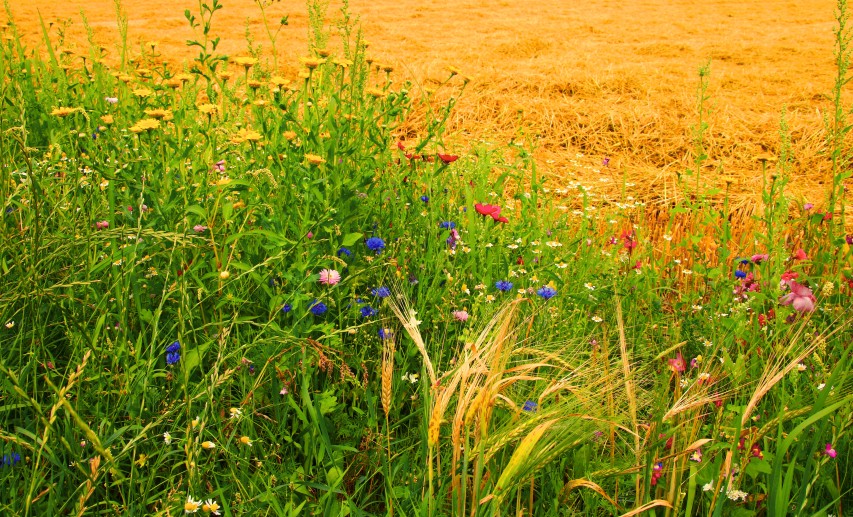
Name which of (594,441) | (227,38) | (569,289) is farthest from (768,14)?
(594,441)

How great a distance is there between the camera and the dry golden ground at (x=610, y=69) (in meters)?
4.19

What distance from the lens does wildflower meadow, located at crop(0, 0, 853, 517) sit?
1.22 m

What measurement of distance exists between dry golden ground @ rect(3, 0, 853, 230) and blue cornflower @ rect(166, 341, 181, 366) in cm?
141

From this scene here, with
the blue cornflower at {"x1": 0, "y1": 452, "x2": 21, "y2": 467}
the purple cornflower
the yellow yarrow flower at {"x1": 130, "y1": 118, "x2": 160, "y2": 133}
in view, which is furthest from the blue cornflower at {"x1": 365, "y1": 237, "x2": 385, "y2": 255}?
the blue cornflower at {"x1": 0, "y1": 452, "x2": 21, "y2": 467}

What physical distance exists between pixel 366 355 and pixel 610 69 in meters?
4.50

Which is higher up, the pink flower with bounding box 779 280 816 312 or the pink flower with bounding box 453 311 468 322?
the pink flower with bounding box 779 280 816 312

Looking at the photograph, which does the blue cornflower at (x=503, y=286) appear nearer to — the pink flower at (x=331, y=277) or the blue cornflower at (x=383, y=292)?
the blue cornflower at (x=383, y=292)

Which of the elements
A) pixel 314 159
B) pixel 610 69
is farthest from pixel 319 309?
pixel 610 69

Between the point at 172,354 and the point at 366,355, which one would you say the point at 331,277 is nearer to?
the point at 366,355

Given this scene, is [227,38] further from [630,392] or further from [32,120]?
[630,392]

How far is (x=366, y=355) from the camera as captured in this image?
5.63 feet

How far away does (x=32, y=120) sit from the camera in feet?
10.1

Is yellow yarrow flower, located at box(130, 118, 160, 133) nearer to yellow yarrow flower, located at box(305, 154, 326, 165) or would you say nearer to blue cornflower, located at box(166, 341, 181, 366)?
yellow yarrow flower, located at box(305, 154, 326, 165)

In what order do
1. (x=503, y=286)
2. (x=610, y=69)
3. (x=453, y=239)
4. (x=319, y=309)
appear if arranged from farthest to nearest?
(x=610, y=69)
(x=453, y=239)
(x=503, y=286)
(x=319, y=309)
